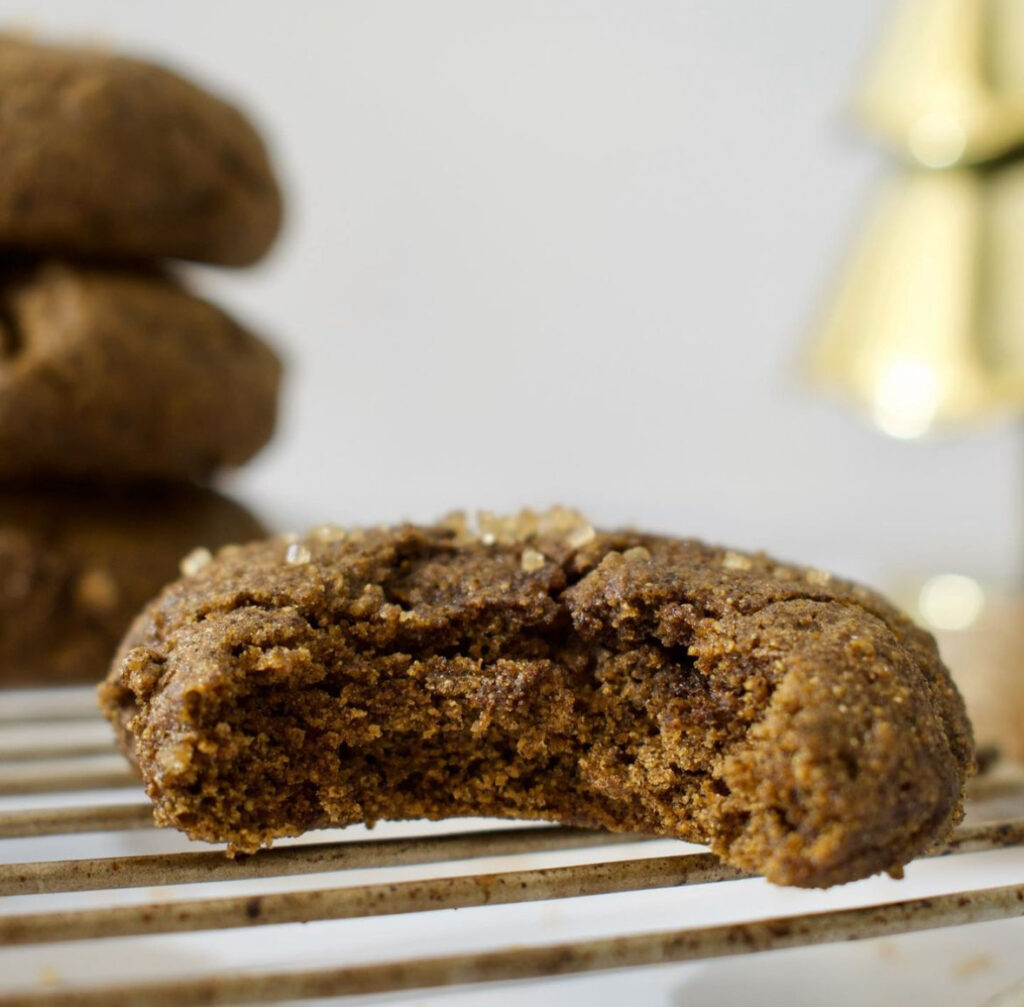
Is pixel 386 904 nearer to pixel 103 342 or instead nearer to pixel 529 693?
pixel 529 693

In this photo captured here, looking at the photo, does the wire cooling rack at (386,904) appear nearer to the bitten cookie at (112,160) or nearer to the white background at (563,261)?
the bitten cookie at (112,160)

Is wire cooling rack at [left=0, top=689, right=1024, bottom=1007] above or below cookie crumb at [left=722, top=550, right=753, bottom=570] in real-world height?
below

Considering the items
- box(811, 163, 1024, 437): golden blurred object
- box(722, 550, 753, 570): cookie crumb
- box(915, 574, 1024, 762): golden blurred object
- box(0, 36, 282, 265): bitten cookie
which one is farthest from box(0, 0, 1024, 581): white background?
box(722, 550, 753, 570): cookie crumb

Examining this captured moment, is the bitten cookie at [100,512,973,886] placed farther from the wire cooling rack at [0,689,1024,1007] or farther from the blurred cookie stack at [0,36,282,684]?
the blurred cookie stack at [0,36,282,684]

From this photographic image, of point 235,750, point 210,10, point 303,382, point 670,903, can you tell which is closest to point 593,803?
point 670,903

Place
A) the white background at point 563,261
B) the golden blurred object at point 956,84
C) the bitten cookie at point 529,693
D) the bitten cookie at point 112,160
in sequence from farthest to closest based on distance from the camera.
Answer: the white background at point 563,261 → the golden blurred object at point 956,84 → the bitten cookie at point 112,160 → the bitten cookie at point 529,693

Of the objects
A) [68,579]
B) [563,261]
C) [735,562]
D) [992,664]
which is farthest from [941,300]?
[68,579]

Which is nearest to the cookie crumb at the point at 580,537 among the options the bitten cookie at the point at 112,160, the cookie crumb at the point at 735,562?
the cookie crumb at the point at 735,562
